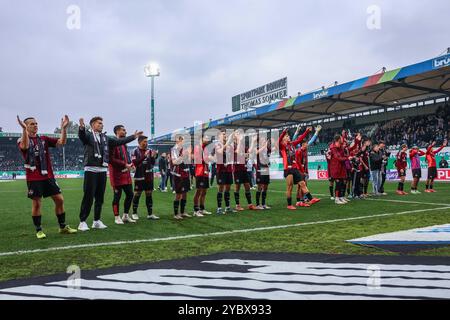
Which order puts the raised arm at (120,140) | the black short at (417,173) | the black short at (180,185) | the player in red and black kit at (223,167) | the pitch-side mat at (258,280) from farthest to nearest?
the black short at (417,173) < the player in red and black kit at (223,167) < the black short at (180,185) < the raised arm at (120,140) < the pitch-side mat at (258,280)

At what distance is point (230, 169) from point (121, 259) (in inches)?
Answer: 208

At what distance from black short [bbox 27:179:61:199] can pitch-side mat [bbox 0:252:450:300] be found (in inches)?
103

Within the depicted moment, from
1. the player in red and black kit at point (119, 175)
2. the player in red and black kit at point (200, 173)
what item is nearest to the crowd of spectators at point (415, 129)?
the player in red and black kit at point (200, 173)

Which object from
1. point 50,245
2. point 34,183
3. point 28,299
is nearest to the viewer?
point 28,299

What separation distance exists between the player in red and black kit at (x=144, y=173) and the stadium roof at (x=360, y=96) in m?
15.1

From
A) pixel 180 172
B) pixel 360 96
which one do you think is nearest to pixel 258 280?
pixel 180 172

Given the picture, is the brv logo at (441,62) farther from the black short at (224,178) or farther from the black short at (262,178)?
the black short at (224,178)

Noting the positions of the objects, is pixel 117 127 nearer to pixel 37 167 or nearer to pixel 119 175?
pixel 119 175

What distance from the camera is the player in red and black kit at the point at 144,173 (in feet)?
29.5

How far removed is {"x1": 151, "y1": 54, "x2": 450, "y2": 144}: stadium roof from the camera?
20703 mm
